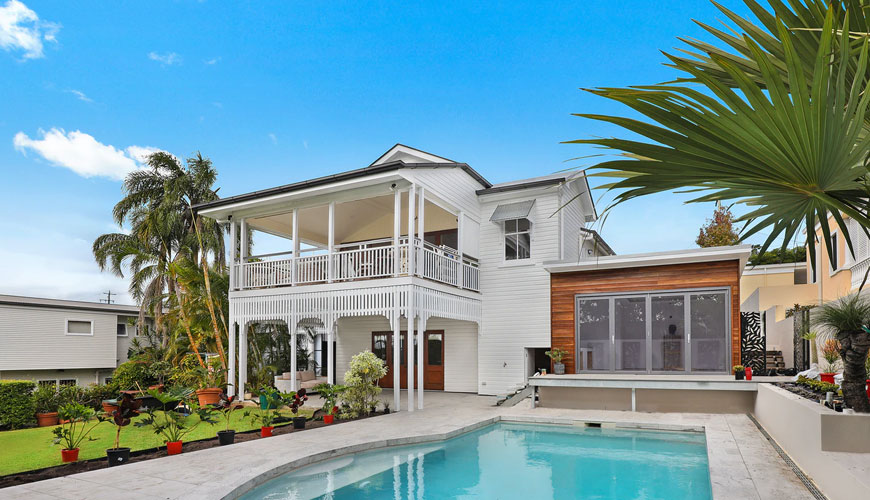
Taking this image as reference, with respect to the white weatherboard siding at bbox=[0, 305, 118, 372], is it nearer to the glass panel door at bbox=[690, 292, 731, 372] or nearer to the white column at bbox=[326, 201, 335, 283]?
the white column at bbox=[326, 201, 335, 283]

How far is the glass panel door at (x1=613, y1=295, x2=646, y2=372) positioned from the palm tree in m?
12.2

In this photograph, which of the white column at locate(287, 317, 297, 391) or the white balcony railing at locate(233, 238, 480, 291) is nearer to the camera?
the white balcony railing at locate(233, 238, 480, 291)

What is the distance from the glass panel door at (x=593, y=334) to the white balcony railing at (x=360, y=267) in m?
3.12

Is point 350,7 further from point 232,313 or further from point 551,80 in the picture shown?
point 232,313

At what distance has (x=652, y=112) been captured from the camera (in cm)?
203

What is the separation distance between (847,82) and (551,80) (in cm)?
2419

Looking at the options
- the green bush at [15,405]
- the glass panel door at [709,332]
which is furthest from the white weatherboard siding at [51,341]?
the glass panel door at [709,332]

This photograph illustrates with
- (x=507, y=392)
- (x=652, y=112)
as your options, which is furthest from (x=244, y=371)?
(x=652, y=112)

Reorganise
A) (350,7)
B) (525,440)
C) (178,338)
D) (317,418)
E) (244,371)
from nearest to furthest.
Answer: (525,440), (317,418), (244,371), (178,338), (350,7)

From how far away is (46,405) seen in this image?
11719 mm

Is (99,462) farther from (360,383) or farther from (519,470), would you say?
(519,470)

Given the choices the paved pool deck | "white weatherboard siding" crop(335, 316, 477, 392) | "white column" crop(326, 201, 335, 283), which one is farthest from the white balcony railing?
the paved pool deck

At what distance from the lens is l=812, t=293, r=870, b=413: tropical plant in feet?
18.2

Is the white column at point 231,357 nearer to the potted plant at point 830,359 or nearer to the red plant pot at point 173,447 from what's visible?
the red plant pot at point 173,447
